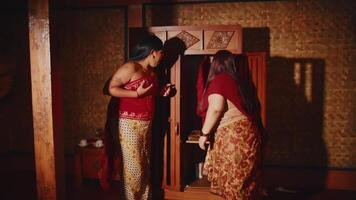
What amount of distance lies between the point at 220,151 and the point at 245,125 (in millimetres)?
304

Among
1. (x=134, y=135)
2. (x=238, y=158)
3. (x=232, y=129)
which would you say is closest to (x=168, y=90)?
(x=134, y=135)

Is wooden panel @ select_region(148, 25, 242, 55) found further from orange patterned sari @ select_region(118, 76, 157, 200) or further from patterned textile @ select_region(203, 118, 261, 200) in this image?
patterned textile @ select_region(203, 118, 261, 200)

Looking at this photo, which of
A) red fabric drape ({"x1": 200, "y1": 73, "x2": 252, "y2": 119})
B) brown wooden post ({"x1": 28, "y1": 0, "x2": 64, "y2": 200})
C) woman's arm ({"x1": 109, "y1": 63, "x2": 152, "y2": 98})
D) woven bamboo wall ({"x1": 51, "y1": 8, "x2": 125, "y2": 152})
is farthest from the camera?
woven bamboo wall ({"x1": 51, "y1": 8, "x2": 125, "y2": 152})

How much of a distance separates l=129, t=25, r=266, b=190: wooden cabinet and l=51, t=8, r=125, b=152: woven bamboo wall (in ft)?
3.55

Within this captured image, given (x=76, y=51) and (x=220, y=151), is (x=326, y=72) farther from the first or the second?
(x=76, y=51)

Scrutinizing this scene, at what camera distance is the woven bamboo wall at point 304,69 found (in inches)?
157

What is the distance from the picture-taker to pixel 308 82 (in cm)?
408

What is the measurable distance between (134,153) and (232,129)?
89 centimetres

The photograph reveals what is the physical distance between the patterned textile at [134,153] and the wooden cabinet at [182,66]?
1.10 feet

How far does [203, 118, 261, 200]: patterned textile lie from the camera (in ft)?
9.16

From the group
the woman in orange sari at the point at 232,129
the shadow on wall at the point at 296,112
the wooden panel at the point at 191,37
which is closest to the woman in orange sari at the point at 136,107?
the wooden panel at the point at 191,37

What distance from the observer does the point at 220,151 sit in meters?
2.92

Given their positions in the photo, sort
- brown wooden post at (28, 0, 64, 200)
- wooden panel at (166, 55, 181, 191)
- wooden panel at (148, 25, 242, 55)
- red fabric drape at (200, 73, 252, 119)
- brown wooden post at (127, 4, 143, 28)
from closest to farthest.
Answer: brown wooden post at (28, 0, 64, 200), red fabric drape at (200, 73, 252, 119), wooden panel at (148, 25, 242, 55), wooden panel at (166, 55, 181, 191), brown wooden post at (127, 4, 143, 28)

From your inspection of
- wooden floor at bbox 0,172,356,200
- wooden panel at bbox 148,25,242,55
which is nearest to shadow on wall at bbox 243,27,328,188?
wooden floor at bbox 0,172,356,200
